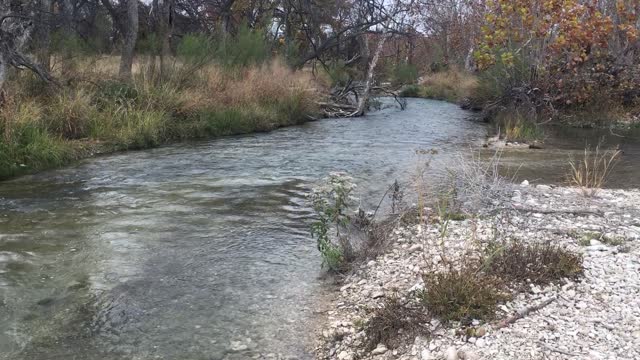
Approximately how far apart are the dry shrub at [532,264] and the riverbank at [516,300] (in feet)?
0.25

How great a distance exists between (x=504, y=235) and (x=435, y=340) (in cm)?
191

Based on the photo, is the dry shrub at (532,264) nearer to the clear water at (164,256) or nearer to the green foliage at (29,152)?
the clear water at (164,256)

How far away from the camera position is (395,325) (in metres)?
4.15

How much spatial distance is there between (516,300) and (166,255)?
360 cm

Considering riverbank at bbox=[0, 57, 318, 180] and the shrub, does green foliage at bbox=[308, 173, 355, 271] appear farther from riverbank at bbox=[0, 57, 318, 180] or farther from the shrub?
the shrub

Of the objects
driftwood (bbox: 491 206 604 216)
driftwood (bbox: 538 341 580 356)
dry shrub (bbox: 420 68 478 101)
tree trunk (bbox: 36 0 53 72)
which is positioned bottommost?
driftwood (bbox: 538 341 580 356)

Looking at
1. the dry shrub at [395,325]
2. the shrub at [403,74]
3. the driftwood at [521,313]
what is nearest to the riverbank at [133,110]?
the dry shrub at [395,325]

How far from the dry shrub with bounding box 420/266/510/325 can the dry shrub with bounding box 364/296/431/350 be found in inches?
5.1

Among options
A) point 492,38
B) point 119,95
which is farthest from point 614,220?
point 492,38

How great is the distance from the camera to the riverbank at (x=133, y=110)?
10.2m

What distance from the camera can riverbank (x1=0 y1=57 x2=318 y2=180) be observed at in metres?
10.2

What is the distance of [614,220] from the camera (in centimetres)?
628

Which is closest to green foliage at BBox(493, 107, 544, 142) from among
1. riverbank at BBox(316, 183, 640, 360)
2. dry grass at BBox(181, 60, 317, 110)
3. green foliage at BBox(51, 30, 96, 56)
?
dry grass at BBox(181, 60, 317, 110)

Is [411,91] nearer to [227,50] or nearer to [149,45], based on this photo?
[227,50]
